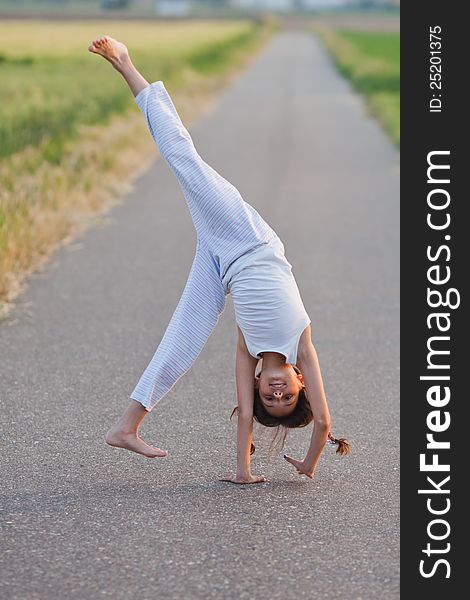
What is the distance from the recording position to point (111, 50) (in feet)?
16.5

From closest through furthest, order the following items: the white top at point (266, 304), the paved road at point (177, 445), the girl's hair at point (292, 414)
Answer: the paved road at point (177, 445) < the white top at point (266, 304) < the girl's hair at point (292, 414)

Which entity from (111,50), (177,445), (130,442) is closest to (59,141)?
(177,445)

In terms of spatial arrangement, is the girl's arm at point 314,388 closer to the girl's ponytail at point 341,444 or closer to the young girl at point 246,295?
the young girl at point 246,295

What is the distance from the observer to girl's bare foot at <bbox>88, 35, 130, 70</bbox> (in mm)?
4992

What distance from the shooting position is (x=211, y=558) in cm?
427

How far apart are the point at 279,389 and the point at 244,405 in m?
0.17

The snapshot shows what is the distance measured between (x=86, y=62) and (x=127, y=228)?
63.1 feet

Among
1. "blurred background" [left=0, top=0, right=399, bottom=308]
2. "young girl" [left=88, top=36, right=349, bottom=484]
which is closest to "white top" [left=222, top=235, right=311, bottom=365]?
"young girl" [left=88, top=36, right=349, bottom=484]

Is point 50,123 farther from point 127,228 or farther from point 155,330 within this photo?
point 155,330

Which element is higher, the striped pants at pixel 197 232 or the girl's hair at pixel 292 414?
the striped pants at pixel 197 232

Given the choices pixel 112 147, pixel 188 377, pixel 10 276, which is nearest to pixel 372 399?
pixel 188 377

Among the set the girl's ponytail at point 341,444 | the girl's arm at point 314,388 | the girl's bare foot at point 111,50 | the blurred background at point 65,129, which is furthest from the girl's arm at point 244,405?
the blurred background at point 65,129

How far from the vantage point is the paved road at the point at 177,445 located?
13.7ft

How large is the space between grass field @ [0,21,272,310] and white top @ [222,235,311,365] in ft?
13.3
